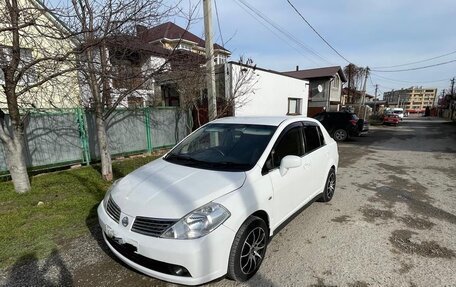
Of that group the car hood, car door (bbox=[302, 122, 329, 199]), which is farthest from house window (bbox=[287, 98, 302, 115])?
the car hood

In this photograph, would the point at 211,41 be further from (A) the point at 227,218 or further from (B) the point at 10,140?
(A) the point at 227,218

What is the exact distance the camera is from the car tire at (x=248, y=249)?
2402mm

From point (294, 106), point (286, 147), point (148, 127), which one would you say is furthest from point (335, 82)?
point (286, 147)

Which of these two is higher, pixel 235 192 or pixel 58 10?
pixel 58 10

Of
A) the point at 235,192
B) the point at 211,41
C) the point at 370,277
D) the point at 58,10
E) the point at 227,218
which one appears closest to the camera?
the point at 227,218

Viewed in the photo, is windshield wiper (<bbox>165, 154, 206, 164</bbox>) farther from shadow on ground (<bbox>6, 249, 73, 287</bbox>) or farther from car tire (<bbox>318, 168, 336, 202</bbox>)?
car tire (<bbox>318, 168, 336, 202</bbox>)

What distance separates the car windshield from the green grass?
1.83 m

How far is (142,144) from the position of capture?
9109 millimetres

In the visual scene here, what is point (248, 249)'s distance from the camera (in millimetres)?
2598

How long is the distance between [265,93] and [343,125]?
15.2 feet

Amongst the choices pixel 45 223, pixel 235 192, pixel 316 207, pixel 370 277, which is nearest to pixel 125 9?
pixel 45 223

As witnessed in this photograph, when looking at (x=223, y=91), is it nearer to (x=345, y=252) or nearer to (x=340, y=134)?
(x=340, y=134)

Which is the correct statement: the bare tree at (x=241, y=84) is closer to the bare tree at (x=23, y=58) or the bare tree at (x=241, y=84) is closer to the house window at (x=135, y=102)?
the house window at (x=135, y=102)

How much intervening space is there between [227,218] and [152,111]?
7.66 m
